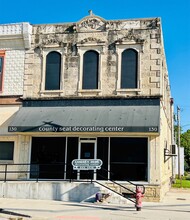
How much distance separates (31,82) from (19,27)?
3.39m

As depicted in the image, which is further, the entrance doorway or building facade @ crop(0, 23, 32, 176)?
building facade @ crop(0, 23, 32, 176)

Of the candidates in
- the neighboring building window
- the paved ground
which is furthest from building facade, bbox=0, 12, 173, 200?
the paved ground

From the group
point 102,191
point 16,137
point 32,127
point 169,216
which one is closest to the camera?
point 169,216

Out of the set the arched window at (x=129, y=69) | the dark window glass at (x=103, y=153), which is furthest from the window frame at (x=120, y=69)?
the dark window glass at (x=103, y=153)

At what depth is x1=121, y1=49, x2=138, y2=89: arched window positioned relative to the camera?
18.3 metres

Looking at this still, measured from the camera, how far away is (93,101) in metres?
18.5

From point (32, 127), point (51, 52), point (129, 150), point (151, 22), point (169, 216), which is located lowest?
point (169, 216)

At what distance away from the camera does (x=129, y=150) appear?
17.6 meters

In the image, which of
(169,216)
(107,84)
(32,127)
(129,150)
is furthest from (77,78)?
(169,216)

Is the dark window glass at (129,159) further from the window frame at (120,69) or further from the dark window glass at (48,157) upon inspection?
the dark window glass at (48,157)

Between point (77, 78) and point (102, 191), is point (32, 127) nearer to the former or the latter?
point (77, 78)

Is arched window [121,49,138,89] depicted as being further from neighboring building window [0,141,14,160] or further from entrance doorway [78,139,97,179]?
neighboring building window [0,141,14,160]

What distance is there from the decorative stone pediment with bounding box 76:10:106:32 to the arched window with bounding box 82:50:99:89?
1.34 metres

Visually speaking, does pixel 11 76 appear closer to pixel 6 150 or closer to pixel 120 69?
pixel 6 150
